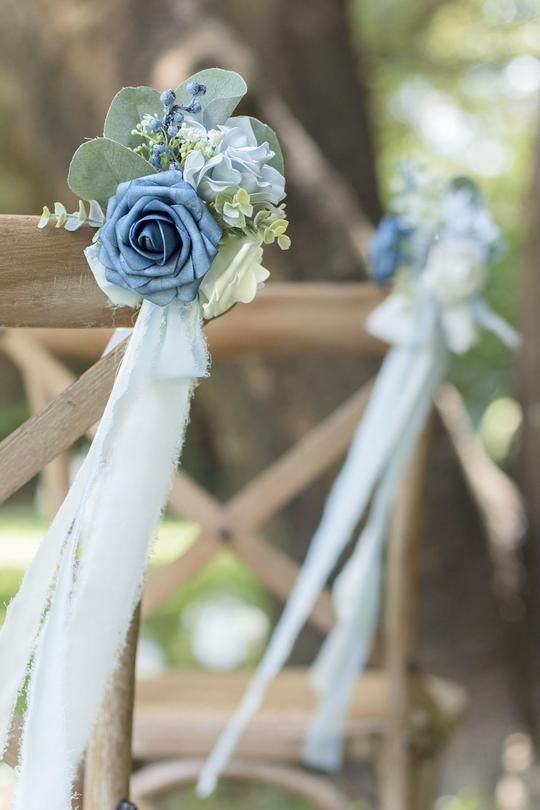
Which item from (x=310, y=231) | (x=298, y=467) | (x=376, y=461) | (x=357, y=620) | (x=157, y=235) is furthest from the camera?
(x=310, y=231)

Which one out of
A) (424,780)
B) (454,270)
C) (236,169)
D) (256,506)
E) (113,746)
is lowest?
(113,746)

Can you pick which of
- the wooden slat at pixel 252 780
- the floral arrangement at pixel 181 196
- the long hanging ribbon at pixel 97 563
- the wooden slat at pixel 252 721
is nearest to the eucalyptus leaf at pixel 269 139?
the floral arrangement at pixel 181 196

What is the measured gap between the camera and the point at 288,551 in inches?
97.8

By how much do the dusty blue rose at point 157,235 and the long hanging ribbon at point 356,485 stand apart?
62 centimetres

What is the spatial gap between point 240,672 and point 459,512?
788mm

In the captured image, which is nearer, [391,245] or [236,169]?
[236,169]

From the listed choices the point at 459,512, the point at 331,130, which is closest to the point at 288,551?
the point at 459,512

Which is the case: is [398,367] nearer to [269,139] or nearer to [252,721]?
[252,721]

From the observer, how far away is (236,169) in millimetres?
782

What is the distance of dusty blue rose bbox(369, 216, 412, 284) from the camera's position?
1.44 meters

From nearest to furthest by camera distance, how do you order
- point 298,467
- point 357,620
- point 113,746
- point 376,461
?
point 113,746, point 376,461, point 357,620, point 298,467

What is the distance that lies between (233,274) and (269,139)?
0.11 m

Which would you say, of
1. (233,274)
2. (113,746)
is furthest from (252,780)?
(233,274)

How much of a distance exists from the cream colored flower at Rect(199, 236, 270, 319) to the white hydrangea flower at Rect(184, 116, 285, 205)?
0.04 m
